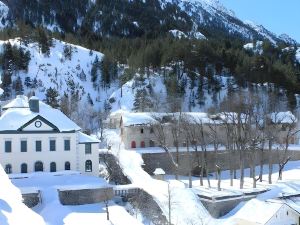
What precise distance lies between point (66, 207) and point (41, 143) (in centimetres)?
852

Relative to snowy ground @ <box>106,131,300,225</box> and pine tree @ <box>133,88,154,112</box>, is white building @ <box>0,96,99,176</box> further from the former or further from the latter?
pine tree @ <box>133,88,154,112</box>

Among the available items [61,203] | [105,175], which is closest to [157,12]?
[105,175]

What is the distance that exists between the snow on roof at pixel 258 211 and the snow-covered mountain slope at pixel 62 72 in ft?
130

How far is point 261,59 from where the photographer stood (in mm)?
74750

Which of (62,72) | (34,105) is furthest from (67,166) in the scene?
(62,72)

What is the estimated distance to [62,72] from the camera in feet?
238

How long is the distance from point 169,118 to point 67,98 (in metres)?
20.4

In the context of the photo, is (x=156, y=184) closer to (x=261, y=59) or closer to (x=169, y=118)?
(x=169, y=118)

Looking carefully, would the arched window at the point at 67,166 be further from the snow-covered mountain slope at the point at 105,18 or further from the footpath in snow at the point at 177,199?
the snow-covered mountain slope at the point at 105,18

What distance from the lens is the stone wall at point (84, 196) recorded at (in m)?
30.8

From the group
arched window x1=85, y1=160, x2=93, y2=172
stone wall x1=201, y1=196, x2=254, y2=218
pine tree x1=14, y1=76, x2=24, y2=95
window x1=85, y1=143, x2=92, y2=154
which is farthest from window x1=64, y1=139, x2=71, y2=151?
pine tree x1=14, y1=76, x2=24, y2=95

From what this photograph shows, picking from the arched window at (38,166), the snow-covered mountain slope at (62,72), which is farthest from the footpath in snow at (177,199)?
the snow-covered mountain slope at (62,72)

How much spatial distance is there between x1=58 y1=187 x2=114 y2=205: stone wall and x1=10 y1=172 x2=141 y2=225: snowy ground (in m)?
0.35

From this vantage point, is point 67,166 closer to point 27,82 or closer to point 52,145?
point 52,145
